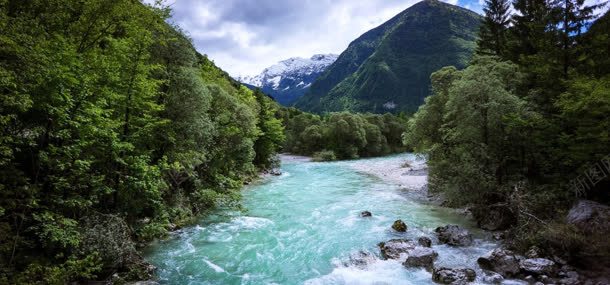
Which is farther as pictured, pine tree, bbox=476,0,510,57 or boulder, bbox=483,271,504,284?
pine tree, bbox=476,0,510,57

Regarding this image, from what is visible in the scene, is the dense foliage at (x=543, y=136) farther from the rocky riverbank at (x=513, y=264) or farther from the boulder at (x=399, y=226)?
the boulder at (x=399, y=226)

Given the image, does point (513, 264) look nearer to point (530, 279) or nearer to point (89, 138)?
point (530, 279)

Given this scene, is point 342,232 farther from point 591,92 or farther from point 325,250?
point 591,92

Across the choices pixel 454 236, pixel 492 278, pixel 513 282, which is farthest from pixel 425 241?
pixel 513 282

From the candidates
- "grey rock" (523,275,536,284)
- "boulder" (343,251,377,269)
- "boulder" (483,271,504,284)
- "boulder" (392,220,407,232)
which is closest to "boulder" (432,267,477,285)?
"boulder" (483,271,504,284)

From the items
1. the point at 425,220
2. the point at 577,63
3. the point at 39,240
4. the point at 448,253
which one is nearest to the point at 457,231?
the point at 448,253

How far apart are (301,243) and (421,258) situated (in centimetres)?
623

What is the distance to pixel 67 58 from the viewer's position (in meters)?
11.3

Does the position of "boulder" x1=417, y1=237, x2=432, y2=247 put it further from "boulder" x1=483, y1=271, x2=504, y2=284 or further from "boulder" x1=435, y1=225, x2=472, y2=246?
"boulder" x1=483, y1=271, x2=504, y2=284

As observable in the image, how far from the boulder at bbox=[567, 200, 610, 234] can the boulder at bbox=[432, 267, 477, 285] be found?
466 centimetres

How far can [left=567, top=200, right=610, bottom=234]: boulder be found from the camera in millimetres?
12094

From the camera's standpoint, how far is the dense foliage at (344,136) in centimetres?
7131

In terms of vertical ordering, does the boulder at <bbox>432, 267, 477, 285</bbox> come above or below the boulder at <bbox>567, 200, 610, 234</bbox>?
below

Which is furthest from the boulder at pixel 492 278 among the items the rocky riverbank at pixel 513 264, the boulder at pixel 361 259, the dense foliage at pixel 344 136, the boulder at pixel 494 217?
the dense foliage at pixel 344 136
